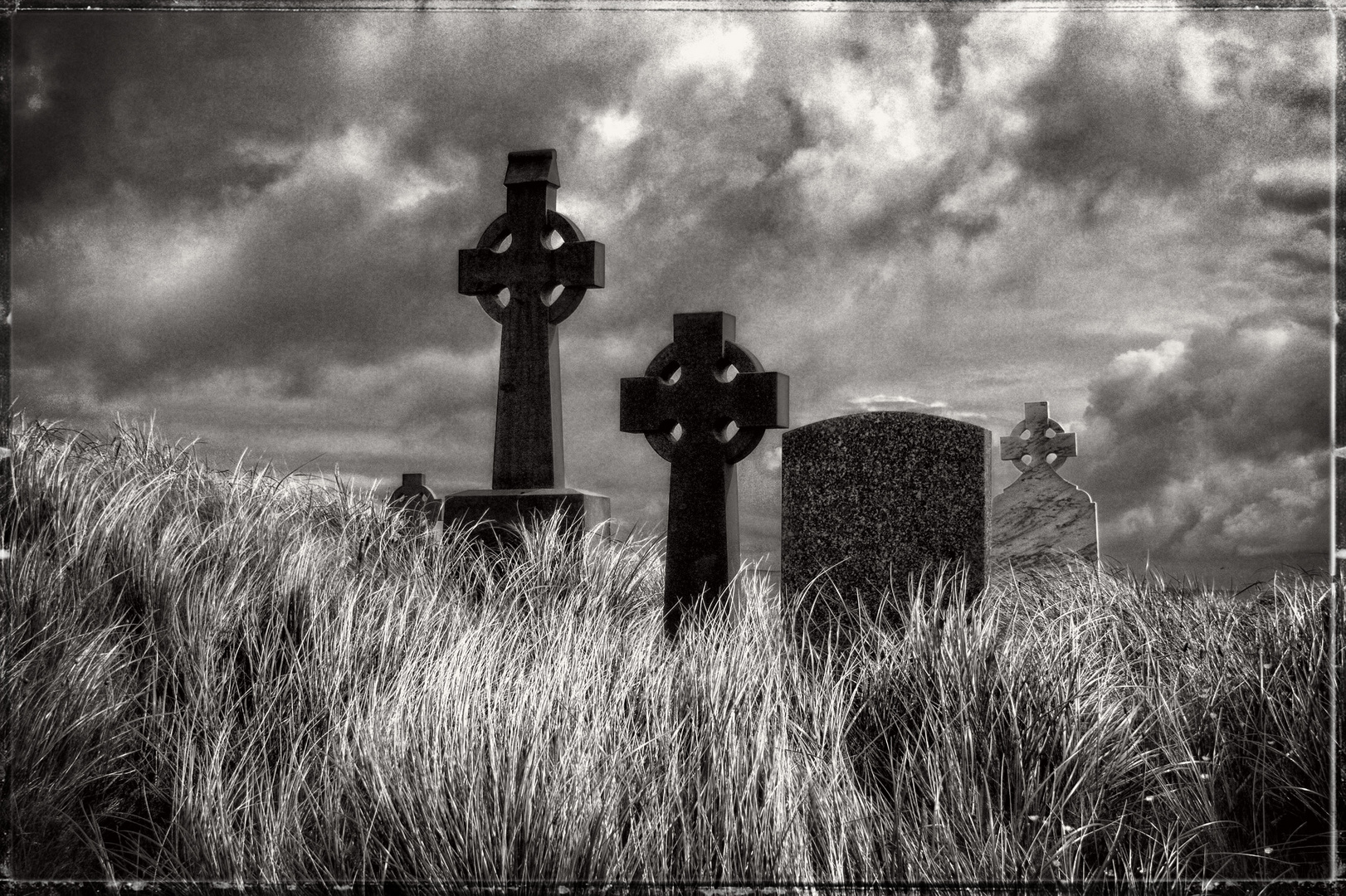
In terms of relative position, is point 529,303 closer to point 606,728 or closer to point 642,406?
point 642,406

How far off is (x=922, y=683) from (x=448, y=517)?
4.51 metres

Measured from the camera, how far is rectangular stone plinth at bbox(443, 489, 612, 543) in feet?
25.8

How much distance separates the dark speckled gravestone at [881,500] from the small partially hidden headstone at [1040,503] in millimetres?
4581

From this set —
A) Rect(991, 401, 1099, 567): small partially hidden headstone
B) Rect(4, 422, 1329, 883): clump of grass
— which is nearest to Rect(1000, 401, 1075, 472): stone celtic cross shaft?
Rect(991, 401, 1099, 567): small partially hidden headstone

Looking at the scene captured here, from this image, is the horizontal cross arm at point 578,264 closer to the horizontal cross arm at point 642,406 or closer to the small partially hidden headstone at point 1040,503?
the horizontal cross arm at point 642,406

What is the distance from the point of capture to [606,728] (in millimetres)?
3822

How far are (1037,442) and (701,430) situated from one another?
5053 mm

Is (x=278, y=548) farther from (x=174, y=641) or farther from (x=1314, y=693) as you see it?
(x=1314, y=693)

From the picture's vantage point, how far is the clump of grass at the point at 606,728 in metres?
3.35

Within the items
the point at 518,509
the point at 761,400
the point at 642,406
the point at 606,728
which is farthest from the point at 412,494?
the point at 606,728

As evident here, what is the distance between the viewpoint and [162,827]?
4223 millimetres

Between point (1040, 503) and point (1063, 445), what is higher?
point (1063, 445)

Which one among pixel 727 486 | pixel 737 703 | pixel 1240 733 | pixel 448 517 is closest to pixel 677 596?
pixel 727 486

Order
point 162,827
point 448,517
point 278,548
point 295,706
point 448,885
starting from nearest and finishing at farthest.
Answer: point 448,885 < point 162,827 < point 295,706 < point 278,548 < point 448,517
